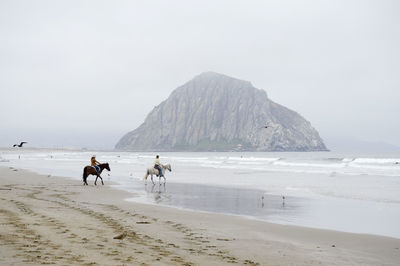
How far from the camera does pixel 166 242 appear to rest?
8516 mm

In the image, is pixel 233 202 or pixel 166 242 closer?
pixel 166 242

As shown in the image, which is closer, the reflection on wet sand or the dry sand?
the dry sand

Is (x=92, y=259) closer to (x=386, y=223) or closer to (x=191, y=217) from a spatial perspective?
(x=191, y=217)

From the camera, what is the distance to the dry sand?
671 centimetres

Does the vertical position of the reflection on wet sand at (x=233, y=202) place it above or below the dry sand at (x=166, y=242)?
below

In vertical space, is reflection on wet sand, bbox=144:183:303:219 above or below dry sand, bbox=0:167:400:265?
below

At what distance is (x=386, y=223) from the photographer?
40.7ft

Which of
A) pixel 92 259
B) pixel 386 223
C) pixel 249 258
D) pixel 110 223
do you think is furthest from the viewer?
pixel 386 223

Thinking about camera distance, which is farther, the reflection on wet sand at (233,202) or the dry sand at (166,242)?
the reflection on wet sand at (233,202)

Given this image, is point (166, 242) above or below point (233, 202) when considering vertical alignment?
above

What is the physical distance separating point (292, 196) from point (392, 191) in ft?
23.5

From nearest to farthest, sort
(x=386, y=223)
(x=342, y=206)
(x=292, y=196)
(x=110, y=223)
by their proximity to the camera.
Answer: (x=110, y=223), (x=386, y=223), (x=342, y=206), (x=292, y=196)

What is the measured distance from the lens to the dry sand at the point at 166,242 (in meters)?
6.71

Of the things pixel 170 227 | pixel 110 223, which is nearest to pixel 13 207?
pixel 110 223
